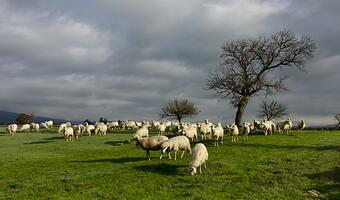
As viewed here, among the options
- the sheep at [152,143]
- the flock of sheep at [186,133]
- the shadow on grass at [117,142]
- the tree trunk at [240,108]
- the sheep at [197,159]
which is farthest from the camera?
the tree trunk at [240,108]

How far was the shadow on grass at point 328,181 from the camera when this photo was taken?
90.2 ft

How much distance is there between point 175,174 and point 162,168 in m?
2.05

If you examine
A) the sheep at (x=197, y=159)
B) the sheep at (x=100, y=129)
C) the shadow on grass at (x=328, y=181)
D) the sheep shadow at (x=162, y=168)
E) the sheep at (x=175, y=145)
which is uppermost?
the sheep at (x=100, y=129)

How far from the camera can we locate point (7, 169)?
3678cm

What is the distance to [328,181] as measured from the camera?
30.2 m

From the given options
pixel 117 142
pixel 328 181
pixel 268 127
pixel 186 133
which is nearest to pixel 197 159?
pixel 328 181

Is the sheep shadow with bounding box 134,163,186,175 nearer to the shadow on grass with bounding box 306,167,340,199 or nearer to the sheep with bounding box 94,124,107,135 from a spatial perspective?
the shadow on grass with bounding box 306,167,340,199

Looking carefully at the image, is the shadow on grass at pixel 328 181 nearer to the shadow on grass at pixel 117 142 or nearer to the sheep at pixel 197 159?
the sheep at pixel 197 159

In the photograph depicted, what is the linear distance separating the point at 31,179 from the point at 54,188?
13.0ft

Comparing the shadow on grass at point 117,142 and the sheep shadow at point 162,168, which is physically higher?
the shadow on grass at point 117,142

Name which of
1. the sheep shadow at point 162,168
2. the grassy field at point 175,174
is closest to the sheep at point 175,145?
the grassy field at point 175,174

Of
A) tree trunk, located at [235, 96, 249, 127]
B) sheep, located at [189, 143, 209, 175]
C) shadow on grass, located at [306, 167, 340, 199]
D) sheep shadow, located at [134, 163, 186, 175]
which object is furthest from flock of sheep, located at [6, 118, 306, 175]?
shadow on grass, located at [306, 167, 340, 199]

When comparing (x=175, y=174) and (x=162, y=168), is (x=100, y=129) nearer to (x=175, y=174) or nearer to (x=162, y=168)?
(x=162, y=168)

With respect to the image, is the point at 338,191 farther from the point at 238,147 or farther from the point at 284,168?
the point at 238,147
